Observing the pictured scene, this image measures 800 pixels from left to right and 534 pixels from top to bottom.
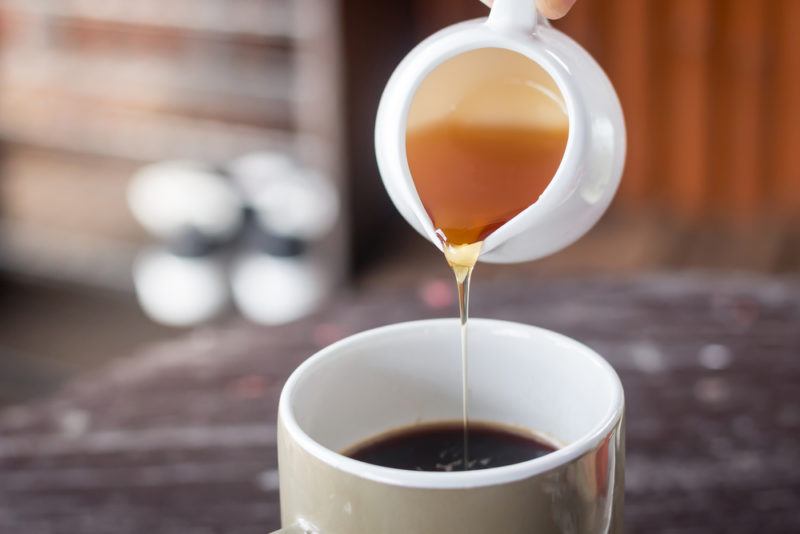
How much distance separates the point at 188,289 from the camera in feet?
8.52

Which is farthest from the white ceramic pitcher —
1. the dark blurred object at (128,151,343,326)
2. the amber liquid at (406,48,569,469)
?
the dark blurred object at (128,151,343,326)

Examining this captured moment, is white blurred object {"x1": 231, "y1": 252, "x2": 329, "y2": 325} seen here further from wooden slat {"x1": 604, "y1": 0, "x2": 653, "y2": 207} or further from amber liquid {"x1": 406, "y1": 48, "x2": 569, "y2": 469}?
amber liquid {"x1": 406, "y1": 48, "x2": 569, "y2": 469}

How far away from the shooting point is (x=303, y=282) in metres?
2.54

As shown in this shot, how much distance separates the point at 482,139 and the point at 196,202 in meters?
2.02

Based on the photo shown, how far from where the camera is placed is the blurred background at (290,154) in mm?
2504

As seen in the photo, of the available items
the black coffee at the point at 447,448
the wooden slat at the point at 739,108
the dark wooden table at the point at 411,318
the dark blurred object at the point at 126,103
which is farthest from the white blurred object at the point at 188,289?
the black coffee at the point at 447,448

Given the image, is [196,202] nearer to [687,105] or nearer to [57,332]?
[57,332]

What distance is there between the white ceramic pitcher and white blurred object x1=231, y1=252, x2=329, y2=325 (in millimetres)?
1939

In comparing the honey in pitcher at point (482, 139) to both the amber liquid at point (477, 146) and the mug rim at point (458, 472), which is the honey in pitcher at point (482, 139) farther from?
the mug rim at point (458, 472)

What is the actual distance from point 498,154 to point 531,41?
86mm

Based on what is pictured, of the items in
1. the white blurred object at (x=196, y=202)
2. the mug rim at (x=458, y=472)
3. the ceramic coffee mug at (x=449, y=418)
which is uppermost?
the mug rim at (x=458, y=472)

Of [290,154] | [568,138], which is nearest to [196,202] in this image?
[290,154]

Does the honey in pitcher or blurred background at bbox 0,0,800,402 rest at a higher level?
the honey in pitcher

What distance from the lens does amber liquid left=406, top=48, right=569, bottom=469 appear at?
23.8 inches
